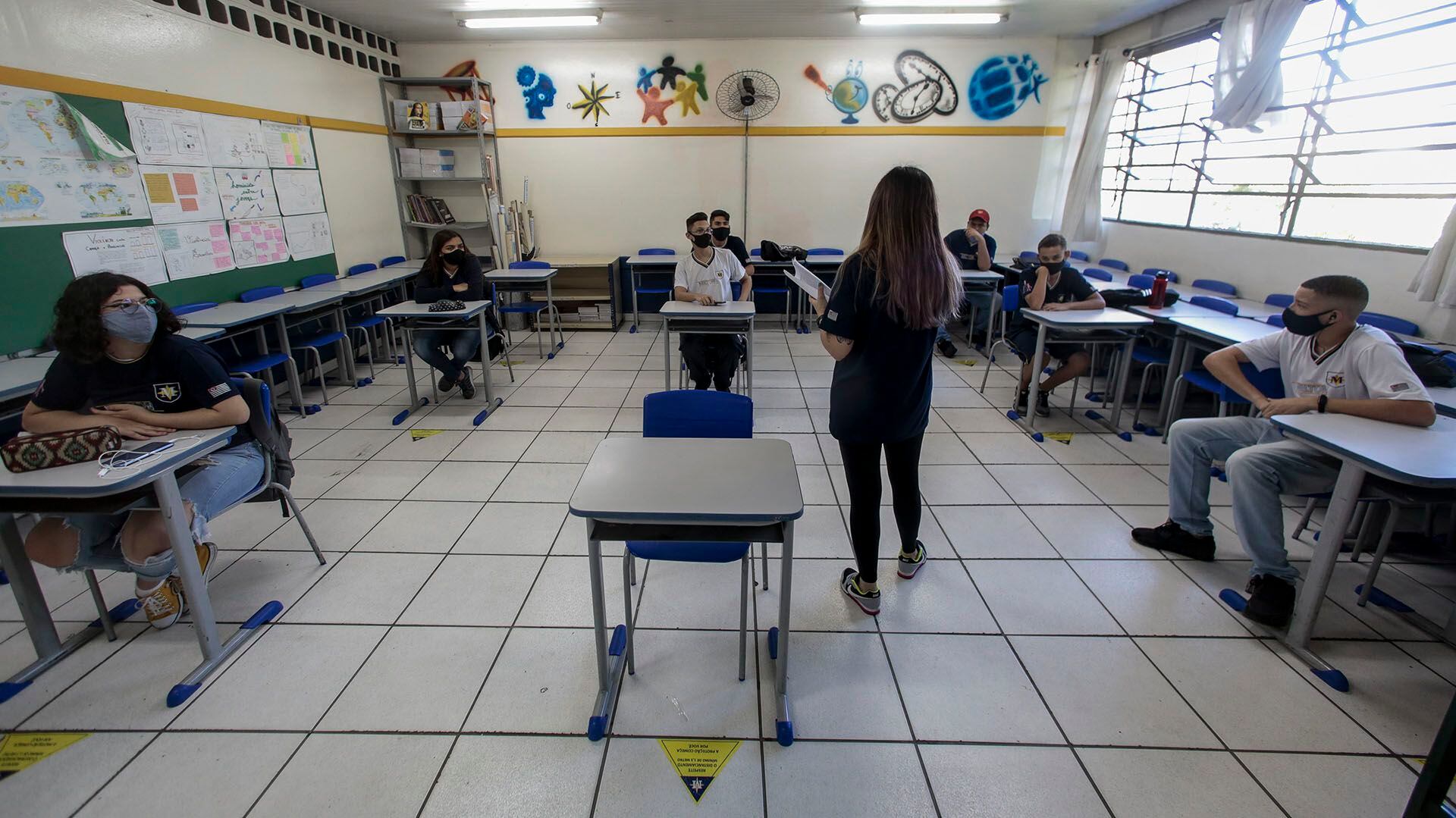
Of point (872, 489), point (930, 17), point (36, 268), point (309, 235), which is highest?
point (930, 17)

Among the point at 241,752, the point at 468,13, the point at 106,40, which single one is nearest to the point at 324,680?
the point at 241,752

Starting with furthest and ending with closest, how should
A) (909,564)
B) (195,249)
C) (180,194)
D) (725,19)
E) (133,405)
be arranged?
(725,19) < (195,249) < (180,194) < (909,564) < (133,405)

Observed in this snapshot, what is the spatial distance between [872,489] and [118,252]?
4.49 m

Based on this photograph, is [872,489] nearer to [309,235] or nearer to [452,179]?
[309,235]

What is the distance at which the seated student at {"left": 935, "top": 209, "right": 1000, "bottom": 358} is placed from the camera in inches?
231

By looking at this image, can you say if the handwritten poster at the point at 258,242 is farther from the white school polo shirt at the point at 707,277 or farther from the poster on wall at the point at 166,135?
the white school polo shirt at the point at 707,277

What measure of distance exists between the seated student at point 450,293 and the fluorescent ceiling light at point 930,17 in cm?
409

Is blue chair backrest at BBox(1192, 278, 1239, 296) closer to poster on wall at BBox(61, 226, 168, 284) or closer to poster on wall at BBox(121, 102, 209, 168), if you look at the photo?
poster on wall at BBox(61, 226, 168, 284)

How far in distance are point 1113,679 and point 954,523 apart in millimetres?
1021

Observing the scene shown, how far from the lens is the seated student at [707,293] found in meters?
4.15

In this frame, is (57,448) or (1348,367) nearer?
(57,448)

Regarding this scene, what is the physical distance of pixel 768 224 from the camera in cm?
735

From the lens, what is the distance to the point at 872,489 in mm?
2201

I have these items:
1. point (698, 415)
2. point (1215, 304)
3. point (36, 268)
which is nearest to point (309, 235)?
point (36, 268)
